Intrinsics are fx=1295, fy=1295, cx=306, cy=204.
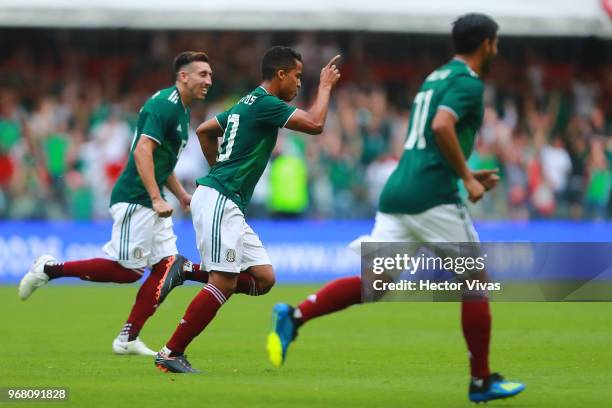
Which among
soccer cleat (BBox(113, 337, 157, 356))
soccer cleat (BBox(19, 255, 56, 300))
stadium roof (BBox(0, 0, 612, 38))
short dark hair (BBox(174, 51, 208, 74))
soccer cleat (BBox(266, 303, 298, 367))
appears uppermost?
stadium roof (BBox(0, 0, 612, 38))

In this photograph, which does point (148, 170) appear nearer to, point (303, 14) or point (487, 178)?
point (487, 178)

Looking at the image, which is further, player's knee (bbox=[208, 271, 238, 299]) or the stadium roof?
the stadium roof

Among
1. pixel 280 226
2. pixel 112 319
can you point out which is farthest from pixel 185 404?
pixel 280 226

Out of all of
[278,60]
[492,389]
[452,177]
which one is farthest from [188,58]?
[492,389]

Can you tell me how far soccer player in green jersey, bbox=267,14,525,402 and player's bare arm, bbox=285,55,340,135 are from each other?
0.99 m

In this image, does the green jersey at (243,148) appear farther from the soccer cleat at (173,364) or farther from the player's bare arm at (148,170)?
the soccer cleat at (173,364)

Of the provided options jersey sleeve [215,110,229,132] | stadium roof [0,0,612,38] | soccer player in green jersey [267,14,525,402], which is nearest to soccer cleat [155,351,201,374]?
jersey sleeve [215,110,229,132]

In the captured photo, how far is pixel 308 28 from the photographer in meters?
25.1

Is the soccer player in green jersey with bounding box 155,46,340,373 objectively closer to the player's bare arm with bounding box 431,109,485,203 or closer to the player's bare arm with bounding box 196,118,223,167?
the player's bare arm with bounding box 196,118,223,167

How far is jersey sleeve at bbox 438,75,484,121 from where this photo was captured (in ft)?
25.9

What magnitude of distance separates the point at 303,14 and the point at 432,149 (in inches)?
674

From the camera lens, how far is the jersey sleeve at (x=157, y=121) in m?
10.7

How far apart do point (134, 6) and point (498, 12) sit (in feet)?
23.3

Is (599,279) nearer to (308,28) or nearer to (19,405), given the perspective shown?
(308,28)
